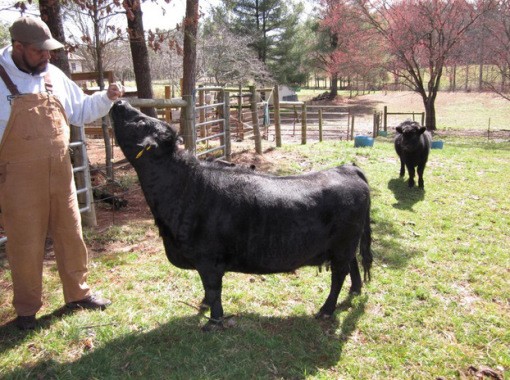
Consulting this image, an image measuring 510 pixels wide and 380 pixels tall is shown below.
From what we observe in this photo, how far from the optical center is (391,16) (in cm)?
2264

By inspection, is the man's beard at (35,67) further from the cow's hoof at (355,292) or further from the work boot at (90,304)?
the cow's hoof at (355,292)

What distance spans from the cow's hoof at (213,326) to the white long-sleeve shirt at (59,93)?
77.1 inches

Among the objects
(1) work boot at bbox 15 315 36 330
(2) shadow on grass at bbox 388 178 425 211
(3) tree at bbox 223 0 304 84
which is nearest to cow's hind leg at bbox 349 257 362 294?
(1) work boot at bbox 15 315 36 330

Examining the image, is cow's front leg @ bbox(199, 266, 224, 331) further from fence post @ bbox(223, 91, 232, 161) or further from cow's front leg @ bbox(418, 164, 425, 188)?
fence post @ bbox(223, 91, 232, 161)

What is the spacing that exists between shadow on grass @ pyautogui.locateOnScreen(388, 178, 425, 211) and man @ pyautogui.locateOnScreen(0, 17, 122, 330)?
17.7 ft

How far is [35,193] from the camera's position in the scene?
3.06 m

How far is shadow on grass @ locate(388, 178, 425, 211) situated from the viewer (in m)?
7.21

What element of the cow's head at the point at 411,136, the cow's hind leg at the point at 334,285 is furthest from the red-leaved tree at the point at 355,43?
the cow's hind leg at the point at 334,285

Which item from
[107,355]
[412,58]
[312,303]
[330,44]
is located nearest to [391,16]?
[412,58]

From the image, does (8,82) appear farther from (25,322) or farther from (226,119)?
(226,119)

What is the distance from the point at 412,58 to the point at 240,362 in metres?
21.5

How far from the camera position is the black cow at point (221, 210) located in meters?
3.17

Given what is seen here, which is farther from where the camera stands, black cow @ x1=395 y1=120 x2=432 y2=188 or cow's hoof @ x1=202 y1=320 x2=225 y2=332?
black cow @ x1=395 y1=120 x2=432 y2=188

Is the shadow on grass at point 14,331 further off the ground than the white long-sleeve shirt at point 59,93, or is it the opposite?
the white long-sleeve shirt at point 59,93
